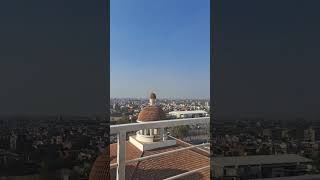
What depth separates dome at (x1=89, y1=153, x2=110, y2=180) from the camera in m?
2.44

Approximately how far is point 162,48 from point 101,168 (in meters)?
3.12

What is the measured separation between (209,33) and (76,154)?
4.19 ft

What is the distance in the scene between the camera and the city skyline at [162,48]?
404cm

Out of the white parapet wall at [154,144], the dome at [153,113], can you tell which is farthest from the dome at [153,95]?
the white parapet wall at [154,144]

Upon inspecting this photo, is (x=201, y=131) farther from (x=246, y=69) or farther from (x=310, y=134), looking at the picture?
(x=310, y=134)

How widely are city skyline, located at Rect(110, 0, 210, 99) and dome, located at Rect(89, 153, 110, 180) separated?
1.22 m

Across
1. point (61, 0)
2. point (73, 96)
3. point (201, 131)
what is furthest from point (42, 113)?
point (201, 131)

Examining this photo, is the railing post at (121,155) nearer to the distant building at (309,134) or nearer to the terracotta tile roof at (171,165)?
the terracotta tile roof at (171,165)

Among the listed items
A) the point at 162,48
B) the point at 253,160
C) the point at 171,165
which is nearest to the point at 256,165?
the point at 253,160

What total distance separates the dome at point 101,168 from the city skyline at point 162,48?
4.00 ft

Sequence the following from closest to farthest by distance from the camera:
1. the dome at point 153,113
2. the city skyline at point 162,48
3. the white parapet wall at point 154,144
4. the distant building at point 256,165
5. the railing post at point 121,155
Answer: the railing post at point 121,155, the distant building at point 256,165, the white parapet wall at point 154,144, the dome at point 153,113, the city skyline at point 162,48

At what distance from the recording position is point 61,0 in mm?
2436

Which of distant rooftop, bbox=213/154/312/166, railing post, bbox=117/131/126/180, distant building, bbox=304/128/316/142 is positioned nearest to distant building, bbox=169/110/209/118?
distant rooftop, bbox=213/154/312/166

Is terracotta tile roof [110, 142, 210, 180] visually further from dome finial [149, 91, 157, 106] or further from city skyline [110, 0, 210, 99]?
dome finial [149, 91, 157, 106]
